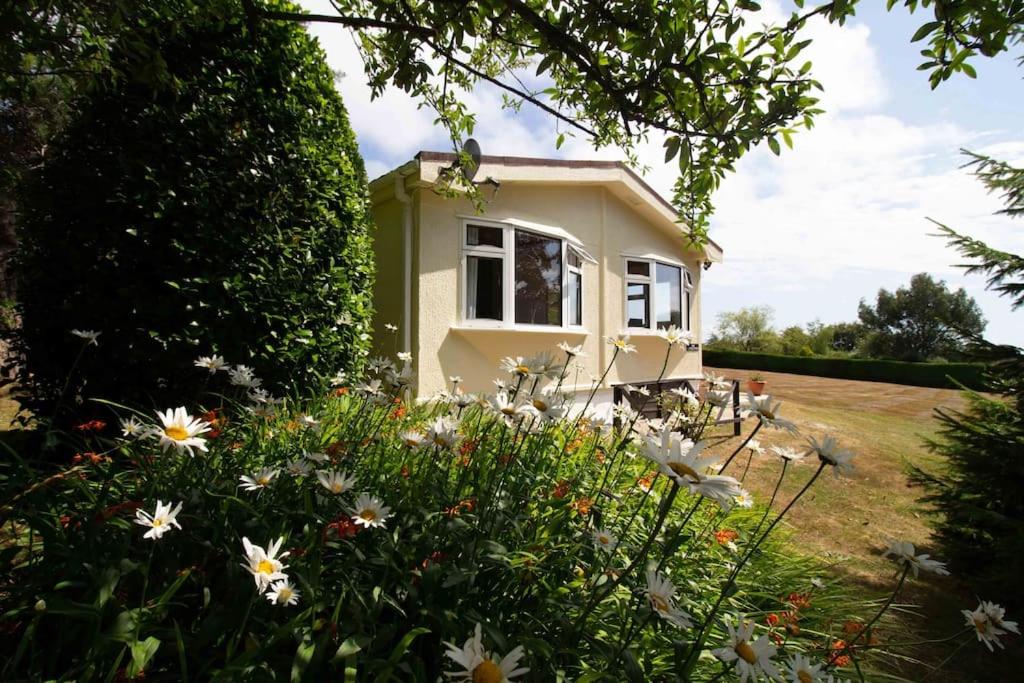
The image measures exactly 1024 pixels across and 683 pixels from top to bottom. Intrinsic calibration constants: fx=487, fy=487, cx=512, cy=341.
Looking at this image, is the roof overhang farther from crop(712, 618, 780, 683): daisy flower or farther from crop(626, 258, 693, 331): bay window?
crop(712, 618, 780, 683): daisy flower

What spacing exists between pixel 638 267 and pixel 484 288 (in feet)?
13.5

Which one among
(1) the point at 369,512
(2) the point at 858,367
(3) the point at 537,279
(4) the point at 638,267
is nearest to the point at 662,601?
(1) the point at 369,512

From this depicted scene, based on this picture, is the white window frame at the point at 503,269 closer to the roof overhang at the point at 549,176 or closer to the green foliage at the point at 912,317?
the roof overhang at the point at 549,176

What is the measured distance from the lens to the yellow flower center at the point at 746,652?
1.34 meters

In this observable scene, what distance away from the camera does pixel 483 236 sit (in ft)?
24.5

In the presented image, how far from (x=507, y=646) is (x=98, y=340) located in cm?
363

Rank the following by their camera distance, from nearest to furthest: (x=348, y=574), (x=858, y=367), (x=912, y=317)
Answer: (x=348, y=574)
(x=858, y=367)
(x=912, y=317)

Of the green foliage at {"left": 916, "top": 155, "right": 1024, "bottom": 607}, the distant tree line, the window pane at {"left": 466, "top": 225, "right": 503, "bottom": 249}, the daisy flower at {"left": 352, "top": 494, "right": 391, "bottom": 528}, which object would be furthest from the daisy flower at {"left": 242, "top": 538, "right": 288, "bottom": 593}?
the distant tree line

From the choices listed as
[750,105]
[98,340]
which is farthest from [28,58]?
[750,105]

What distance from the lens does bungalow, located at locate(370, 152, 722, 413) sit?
6.96m

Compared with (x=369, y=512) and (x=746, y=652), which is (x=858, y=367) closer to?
(x=746, y=652)

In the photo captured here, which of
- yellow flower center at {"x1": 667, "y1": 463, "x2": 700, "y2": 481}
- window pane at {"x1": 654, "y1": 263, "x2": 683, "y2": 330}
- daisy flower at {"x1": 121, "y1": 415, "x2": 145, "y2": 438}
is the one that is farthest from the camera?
window pane at {"x1": 654, "y1": 263, "x2": 683, "y2": 330}

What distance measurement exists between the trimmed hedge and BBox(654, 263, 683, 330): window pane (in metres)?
19.1

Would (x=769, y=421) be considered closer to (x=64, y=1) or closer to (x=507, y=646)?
(x=507, y=646)
